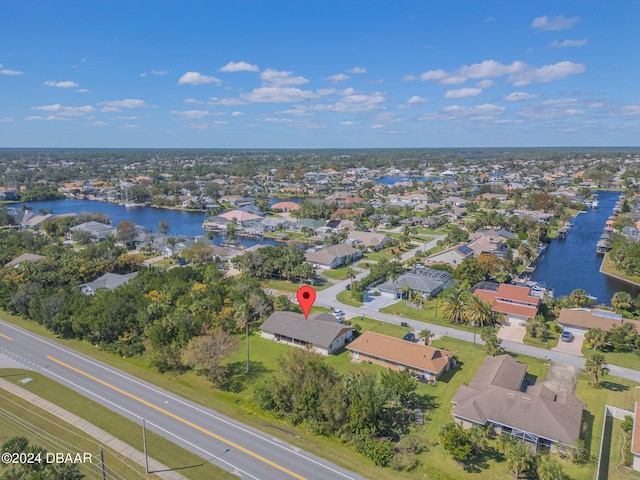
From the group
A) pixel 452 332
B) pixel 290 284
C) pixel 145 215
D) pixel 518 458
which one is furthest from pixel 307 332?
pixel 145 215

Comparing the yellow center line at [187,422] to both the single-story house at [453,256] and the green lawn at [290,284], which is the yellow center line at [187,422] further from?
the single-story house at [453,256]

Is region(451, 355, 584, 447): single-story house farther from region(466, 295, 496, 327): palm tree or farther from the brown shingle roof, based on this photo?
region(466, 295, 496, 327): palm tree

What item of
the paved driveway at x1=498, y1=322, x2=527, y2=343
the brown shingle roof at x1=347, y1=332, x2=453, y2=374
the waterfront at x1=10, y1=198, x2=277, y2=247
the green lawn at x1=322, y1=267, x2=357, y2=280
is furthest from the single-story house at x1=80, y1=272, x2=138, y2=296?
the paved driveway at x1=498, y1=322, x2=527, y2=343

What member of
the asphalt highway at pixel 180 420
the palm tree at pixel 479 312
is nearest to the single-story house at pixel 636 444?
the asphalt highway at pixel 180 420

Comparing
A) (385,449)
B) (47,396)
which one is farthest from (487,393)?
(47,396)

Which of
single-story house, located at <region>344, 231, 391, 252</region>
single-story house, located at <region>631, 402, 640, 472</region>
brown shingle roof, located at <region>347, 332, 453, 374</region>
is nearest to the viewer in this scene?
single-story house, located at <region>631, 402, 640, 472</region>

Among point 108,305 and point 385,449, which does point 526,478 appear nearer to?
point 385,449
